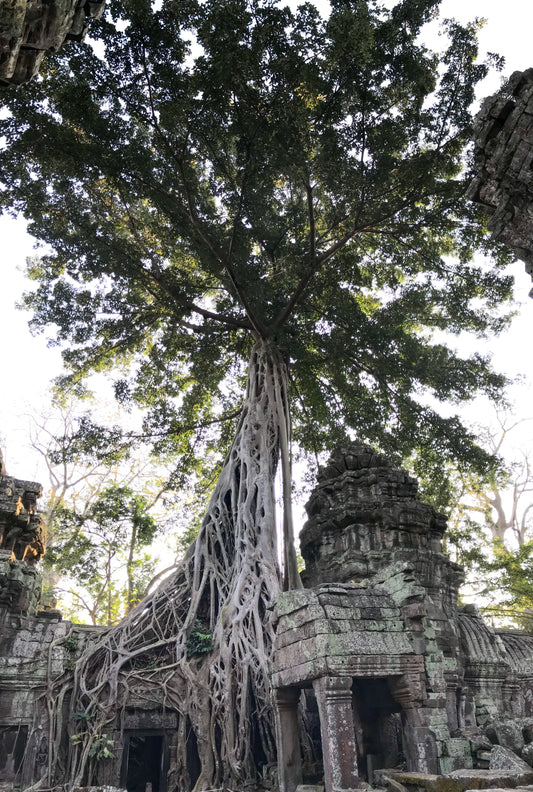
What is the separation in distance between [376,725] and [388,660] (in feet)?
4.40

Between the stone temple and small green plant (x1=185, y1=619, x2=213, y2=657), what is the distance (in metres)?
0.75

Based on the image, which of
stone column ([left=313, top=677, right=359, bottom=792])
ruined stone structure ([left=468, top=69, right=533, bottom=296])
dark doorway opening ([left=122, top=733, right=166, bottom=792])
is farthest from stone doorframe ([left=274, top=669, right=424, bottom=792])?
ruined stone structure ([left=468, top=69, right=533, bottom=296])

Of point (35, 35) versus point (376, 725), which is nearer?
point (35, 35)

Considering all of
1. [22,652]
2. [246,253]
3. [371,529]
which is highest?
[246,253]

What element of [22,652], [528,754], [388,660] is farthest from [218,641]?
[528,754]

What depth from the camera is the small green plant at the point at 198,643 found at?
24.9 ft

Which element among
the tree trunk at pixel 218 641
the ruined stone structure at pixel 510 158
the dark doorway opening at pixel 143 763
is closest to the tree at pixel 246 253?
the tree trunk at pixel 218 641

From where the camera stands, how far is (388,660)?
16.4 ft

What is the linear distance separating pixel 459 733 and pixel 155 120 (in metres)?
8.40

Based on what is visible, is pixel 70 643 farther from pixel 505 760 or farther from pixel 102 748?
pixel 505 760

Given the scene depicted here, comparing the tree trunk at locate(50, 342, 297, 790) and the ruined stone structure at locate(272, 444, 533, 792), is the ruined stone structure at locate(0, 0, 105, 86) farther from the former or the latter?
the tree trunk at locate(50, 342, 297, 790)

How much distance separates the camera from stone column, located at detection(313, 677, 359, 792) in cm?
435

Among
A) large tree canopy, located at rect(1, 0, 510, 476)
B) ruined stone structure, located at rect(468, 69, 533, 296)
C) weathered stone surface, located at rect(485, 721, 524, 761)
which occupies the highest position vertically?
large tree canopy, located at rect(1, 0, 510, 476)

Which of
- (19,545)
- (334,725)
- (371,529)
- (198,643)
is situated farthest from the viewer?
(19,545)
